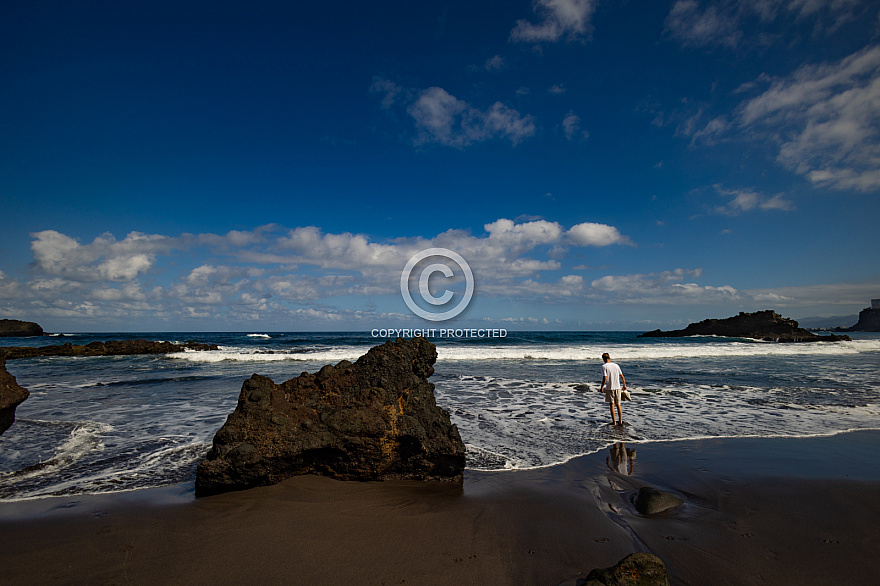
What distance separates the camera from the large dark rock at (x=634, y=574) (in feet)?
8.29

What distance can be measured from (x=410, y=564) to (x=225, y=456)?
107 inches

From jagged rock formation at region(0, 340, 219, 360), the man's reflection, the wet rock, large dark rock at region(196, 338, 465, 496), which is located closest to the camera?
the wet rock

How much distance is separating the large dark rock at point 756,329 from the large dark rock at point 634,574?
2515 inches

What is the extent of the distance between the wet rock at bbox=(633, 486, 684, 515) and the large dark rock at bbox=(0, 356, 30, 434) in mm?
7280

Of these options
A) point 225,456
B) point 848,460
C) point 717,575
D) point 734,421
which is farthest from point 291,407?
point 734,421

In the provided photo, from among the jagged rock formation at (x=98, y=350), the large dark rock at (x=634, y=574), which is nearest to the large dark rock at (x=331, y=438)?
the large dark rock at (x=634, y=574)

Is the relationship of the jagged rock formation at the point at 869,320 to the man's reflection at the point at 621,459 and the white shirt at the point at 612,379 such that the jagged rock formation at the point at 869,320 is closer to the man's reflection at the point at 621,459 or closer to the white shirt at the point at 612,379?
the white shirt at the point at 612,379

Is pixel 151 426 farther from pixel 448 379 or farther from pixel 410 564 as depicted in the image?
pixel 448 379

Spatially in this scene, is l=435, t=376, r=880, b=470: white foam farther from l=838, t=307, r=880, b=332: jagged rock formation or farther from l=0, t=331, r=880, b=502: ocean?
l=838, t=307, r=880, b=332: jagged rock formation

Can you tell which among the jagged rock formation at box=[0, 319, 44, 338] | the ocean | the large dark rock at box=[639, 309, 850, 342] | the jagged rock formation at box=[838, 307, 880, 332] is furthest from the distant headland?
the jagged rock formation at box=[0, 319, 44, 338]

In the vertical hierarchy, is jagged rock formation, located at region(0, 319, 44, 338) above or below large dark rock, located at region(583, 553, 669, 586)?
above

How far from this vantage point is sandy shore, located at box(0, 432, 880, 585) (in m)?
3.17

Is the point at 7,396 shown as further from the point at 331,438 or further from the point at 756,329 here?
the point at 756,329

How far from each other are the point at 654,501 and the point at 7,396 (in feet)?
25.3
